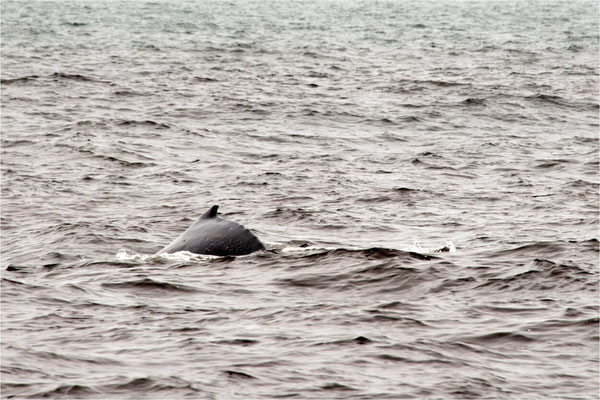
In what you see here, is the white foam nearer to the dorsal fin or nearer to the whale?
the whale

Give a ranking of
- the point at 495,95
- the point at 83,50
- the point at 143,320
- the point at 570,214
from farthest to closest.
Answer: the point at 83,50, the point at 495,95, the point at 570,214, the point at 143,320

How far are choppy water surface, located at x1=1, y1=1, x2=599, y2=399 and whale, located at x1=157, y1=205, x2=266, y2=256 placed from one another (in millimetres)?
307

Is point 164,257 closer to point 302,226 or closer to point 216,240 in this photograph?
point 216,240

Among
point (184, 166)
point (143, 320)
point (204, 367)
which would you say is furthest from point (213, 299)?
point (184, 166)

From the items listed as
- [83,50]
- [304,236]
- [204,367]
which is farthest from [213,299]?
[83,50]

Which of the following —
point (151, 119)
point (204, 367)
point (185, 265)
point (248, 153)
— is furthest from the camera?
point (151, 119)

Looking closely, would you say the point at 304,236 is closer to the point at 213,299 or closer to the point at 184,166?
the point at 213,299

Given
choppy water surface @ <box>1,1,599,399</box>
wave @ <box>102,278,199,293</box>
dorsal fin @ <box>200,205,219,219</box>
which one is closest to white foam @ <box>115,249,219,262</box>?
choppy water surface @ <box>1,1,599,399</box>

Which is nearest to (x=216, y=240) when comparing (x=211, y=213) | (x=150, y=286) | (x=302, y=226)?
(x=211, y=213)

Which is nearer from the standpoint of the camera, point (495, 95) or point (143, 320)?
point (143, 320)

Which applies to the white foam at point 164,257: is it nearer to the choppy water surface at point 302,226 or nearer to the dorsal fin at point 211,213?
the choppy water surface at point 302,226

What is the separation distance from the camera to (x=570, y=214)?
19.6m

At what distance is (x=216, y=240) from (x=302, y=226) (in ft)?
10.3

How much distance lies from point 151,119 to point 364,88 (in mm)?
10332
